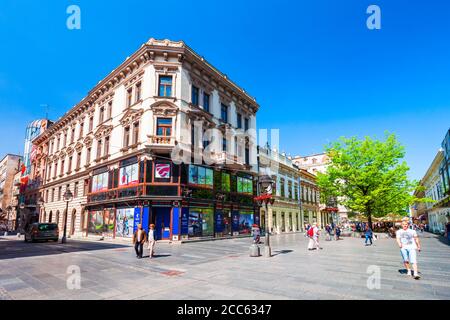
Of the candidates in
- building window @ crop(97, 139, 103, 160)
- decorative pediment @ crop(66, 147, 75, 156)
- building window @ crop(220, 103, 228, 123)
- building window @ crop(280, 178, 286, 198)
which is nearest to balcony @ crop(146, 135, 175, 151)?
building window @ crop(220, 103, 228, 123)

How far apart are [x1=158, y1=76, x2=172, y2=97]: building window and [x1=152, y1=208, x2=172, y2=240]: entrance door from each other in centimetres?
1025

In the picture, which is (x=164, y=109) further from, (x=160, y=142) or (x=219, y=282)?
(x=219, y=282)

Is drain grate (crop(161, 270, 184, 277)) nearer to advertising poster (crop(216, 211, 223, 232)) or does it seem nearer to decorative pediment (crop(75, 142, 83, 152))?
advertising poster (crop(216, 211, 223, 232))

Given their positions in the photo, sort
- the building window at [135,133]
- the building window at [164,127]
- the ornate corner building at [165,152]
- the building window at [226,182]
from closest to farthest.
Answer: the ornate corner building at [165,152] < the building window at [164,127] < the building window at [135,133] < the building window at [226,182]

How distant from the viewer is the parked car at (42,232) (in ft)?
77.6

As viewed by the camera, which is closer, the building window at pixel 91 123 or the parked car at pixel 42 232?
the parked car at pixel 42 232

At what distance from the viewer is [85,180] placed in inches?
1225

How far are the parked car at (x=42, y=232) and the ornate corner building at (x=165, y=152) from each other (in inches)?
152

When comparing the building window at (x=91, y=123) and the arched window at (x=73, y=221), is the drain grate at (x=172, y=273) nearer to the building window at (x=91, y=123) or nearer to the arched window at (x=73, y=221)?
the building window at (x=91, y=123)

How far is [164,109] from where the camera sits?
75.5 ft

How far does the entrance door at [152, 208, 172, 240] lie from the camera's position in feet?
72.4

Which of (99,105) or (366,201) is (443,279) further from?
(99,105)

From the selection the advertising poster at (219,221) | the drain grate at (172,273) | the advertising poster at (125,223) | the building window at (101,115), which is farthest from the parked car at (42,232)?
the drain grate at (172,273)
